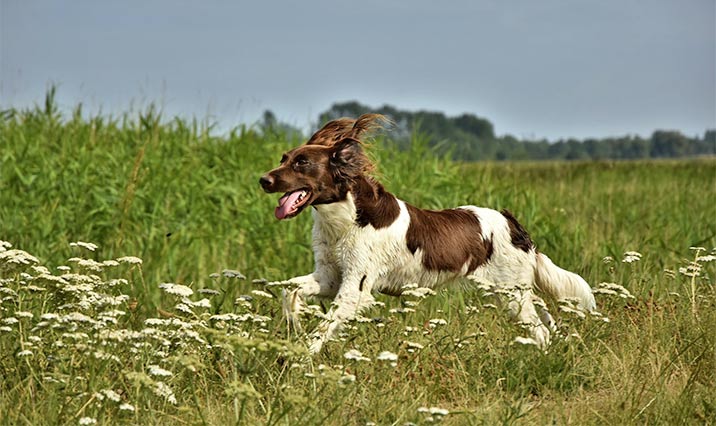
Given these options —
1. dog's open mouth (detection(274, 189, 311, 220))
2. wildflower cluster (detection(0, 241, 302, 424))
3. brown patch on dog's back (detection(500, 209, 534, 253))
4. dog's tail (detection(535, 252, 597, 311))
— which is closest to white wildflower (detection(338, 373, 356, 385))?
wildflower cluster (detection(0, 241, 302, 424))

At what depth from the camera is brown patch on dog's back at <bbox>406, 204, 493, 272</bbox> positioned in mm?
5766

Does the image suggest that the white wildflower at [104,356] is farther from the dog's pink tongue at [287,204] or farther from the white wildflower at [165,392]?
the dog's pink tongue at [287,204]

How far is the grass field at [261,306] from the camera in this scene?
14.9 feet

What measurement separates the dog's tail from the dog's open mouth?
1834mm

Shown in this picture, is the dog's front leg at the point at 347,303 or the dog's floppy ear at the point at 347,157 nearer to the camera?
the dog's front leg at the point at 347,303

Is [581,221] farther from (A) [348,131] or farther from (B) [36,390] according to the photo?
(B) [36,390]

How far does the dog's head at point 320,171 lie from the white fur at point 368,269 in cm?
12

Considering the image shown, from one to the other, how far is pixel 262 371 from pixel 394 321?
0.86m

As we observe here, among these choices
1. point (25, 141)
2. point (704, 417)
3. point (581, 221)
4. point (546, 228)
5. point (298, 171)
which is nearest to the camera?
point (704, 417)

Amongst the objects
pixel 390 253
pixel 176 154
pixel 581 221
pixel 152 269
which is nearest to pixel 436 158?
pixel 581 221

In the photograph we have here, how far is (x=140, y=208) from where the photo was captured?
33.3 ft

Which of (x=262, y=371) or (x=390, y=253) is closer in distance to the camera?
(x=262, y=371)

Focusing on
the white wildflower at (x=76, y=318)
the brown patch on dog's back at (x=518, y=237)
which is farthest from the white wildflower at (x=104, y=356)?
the brown patch on dog's back at (x=518, y=237)

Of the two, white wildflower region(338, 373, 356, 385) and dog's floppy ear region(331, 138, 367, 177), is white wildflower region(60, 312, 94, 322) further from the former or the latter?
dog's floppy ear region(331, 138, 367, 177)
